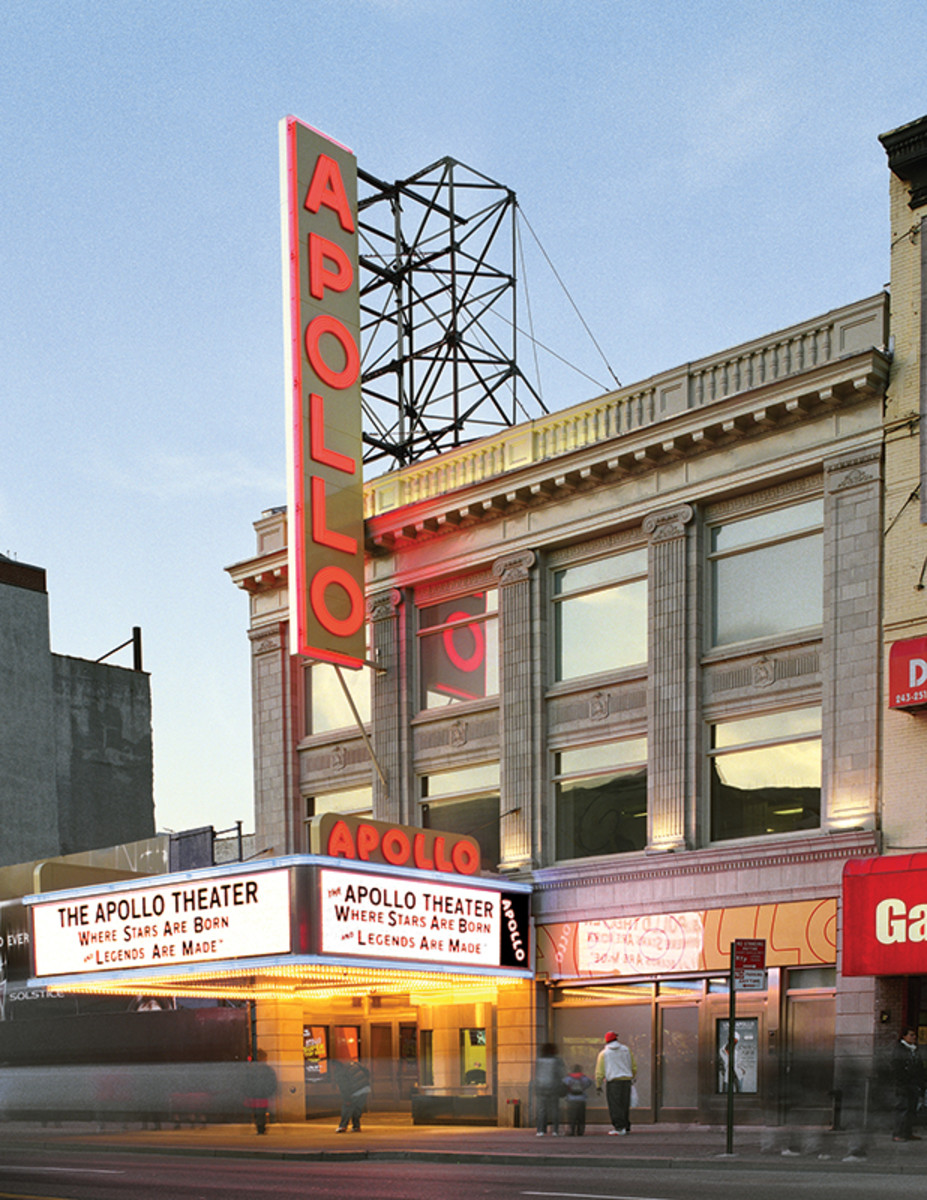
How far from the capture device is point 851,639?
26.6 metres

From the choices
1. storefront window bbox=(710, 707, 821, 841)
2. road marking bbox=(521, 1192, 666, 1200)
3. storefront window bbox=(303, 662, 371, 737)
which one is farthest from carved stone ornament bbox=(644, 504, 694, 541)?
road marking bbox=(521, 1192, 666, 1200)

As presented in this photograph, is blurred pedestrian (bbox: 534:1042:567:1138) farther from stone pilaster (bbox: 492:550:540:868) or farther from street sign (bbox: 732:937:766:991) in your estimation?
stone pilaster (bbox: 492:550:540:868)

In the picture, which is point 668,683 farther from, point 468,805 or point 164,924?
point 164,924

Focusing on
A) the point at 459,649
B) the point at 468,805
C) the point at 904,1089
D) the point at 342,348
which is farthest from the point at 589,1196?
the point at 342,348

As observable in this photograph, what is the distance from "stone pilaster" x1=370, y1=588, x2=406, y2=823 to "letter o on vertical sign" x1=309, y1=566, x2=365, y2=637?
2331 mm

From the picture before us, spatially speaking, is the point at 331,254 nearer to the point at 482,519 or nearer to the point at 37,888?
the point at 482,519

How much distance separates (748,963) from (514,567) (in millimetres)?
12929

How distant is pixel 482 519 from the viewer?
3322cm

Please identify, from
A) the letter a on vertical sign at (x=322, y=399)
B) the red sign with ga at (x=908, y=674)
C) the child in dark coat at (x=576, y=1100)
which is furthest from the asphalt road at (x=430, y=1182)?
the letter a on vertical sign at (x=322, y=399)

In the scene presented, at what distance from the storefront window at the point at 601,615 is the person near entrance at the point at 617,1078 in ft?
25.8

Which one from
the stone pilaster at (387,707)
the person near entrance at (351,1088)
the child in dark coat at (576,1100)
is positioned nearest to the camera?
the child in dark coat at (576,1100)

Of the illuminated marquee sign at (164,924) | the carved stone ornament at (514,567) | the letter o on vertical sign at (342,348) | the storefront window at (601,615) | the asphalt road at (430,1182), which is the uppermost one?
the letter o on vertical sign at (342,348)

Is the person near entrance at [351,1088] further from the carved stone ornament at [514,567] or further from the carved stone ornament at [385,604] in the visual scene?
the carved stone ornament at [514,567]

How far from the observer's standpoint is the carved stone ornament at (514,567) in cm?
3212
